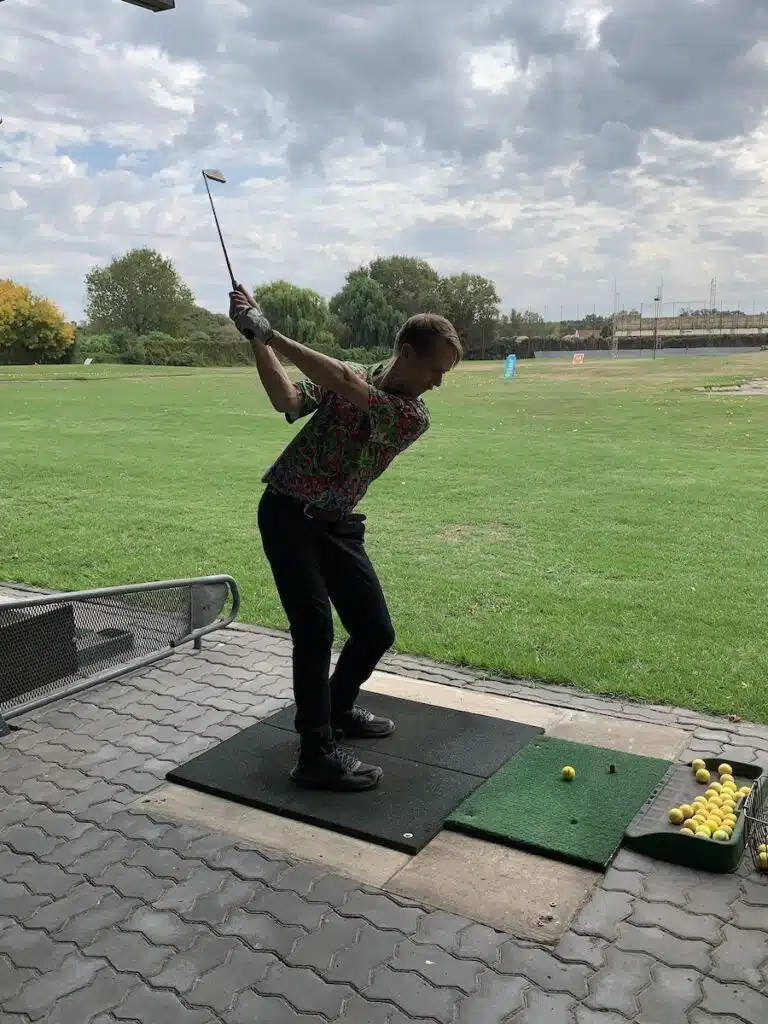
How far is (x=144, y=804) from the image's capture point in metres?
3.52

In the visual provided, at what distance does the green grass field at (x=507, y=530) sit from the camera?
209 inches

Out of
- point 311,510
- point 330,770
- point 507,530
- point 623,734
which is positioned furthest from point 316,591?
point 507,530

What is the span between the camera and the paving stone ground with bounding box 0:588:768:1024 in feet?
7.84

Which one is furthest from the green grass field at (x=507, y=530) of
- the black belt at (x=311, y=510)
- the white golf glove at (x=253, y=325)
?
the white golf glove at (x=253, y=325)

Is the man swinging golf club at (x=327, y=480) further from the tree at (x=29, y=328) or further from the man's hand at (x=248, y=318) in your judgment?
the tree at (x=29, y=328)

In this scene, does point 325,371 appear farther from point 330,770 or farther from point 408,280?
point 408,280

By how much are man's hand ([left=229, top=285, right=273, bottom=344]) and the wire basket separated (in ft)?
7.49

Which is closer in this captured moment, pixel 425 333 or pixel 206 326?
pixel 425 333

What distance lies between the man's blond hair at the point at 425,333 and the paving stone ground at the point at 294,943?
1.86 m

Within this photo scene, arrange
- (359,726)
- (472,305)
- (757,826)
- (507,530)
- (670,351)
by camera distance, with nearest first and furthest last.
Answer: (757,826), (359,726), (507,530), (472,305), (670,351)

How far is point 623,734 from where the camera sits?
4.10 metres

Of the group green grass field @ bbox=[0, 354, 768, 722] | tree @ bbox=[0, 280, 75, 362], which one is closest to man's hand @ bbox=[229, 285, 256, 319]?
green grass field @ bbox=[0, 354, 768, 722]

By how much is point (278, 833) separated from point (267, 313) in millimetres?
6989

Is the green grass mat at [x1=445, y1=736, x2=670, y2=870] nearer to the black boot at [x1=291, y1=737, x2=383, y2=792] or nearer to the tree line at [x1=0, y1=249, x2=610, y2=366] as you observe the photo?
the black boot at [x1=291, y1=737, x2=383, y2=792]
